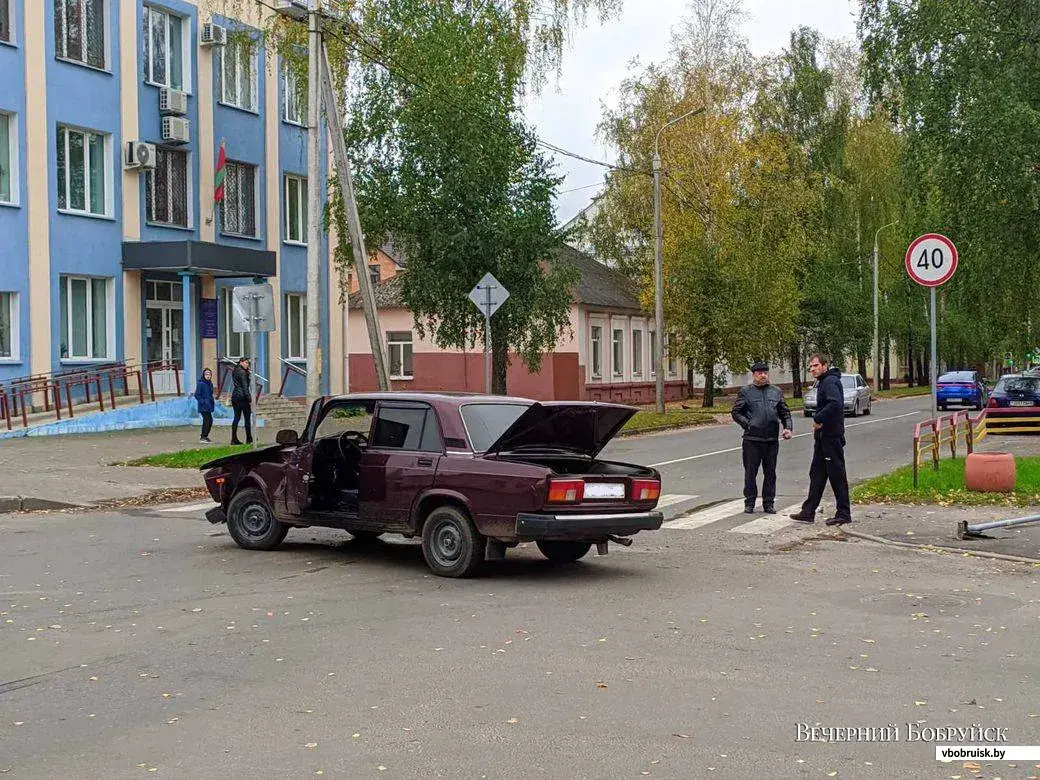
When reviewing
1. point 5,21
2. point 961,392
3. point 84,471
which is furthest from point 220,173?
point 961,392

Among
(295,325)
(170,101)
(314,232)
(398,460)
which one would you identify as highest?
(170,101)

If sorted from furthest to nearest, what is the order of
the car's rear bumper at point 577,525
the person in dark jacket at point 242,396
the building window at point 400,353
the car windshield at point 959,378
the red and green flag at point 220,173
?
1. the building window at point 400,353
2. the car windshield at point 959,378
3. the red and green flag at point 220,173
4. the person in dark jacket at point 242,396
5. the car's rear bumper at point 577,525

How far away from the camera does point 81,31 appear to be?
30594mm

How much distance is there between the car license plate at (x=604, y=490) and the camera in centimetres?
1041

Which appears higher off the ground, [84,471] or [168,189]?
[168,189]

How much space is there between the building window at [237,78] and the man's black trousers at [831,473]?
78.9 feet

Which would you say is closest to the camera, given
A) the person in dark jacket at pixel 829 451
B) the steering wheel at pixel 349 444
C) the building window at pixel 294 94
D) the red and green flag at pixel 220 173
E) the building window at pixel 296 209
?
the steering wheel at pixel 349 444

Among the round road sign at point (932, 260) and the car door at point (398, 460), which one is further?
the round road sign at point (932, 260)

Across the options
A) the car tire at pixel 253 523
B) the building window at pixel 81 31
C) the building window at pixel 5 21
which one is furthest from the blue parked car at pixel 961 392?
the car tire at pixel 253 523

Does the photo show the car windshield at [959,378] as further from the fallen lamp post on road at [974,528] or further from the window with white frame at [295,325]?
the fallen lamp post on road at [974,528]

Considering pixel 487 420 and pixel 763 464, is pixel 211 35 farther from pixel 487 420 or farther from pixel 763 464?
pixel 487 420

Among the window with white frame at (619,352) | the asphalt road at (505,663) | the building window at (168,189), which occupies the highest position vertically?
the building window at (168,189)

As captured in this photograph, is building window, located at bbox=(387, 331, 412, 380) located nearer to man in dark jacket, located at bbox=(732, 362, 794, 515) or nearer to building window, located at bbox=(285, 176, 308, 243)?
building window, located at bbox=(285, 176, 308, 243)

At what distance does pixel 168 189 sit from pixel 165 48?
360cm
